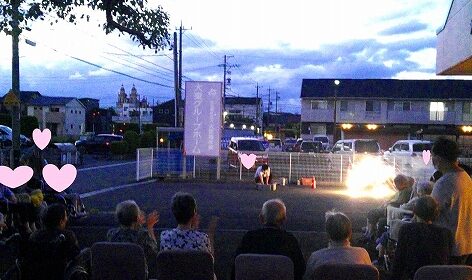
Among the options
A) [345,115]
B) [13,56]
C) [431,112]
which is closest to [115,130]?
[345,115]

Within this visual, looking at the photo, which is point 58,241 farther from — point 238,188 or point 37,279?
point 238,188

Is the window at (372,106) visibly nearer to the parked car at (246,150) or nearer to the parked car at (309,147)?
the parked car at (309,147)

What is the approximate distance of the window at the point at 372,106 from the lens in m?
52.3

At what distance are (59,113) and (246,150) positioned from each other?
160 feet

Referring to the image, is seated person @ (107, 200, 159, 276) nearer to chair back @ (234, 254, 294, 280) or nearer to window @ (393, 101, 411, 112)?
chair back @ (234, 254, 294, 280)

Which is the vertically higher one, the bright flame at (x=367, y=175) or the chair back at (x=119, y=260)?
the chair back at (x=119, y=260)

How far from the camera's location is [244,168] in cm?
2509

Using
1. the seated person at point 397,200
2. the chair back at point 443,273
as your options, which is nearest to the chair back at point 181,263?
the chair back at point 443,273

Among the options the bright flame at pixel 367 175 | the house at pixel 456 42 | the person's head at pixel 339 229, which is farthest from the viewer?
the bright flame at pixel 367 175

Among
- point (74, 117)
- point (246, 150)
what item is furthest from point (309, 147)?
point (74, 117)

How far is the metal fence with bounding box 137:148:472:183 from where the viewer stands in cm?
2370

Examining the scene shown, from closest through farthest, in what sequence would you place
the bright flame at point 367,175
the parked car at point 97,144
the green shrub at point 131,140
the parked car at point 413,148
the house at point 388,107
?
the bright flame at point 367,175 < the parked car at point 413,148 < the parked car at point 97,144 < the green shrub at point 131,140 < the house at point 388,107

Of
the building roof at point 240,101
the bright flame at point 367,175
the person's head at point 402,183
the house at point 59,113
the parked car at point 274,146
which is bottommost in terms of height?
the bright flame at point 367,175

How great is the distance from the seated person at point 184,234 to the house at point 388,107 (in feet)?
151
